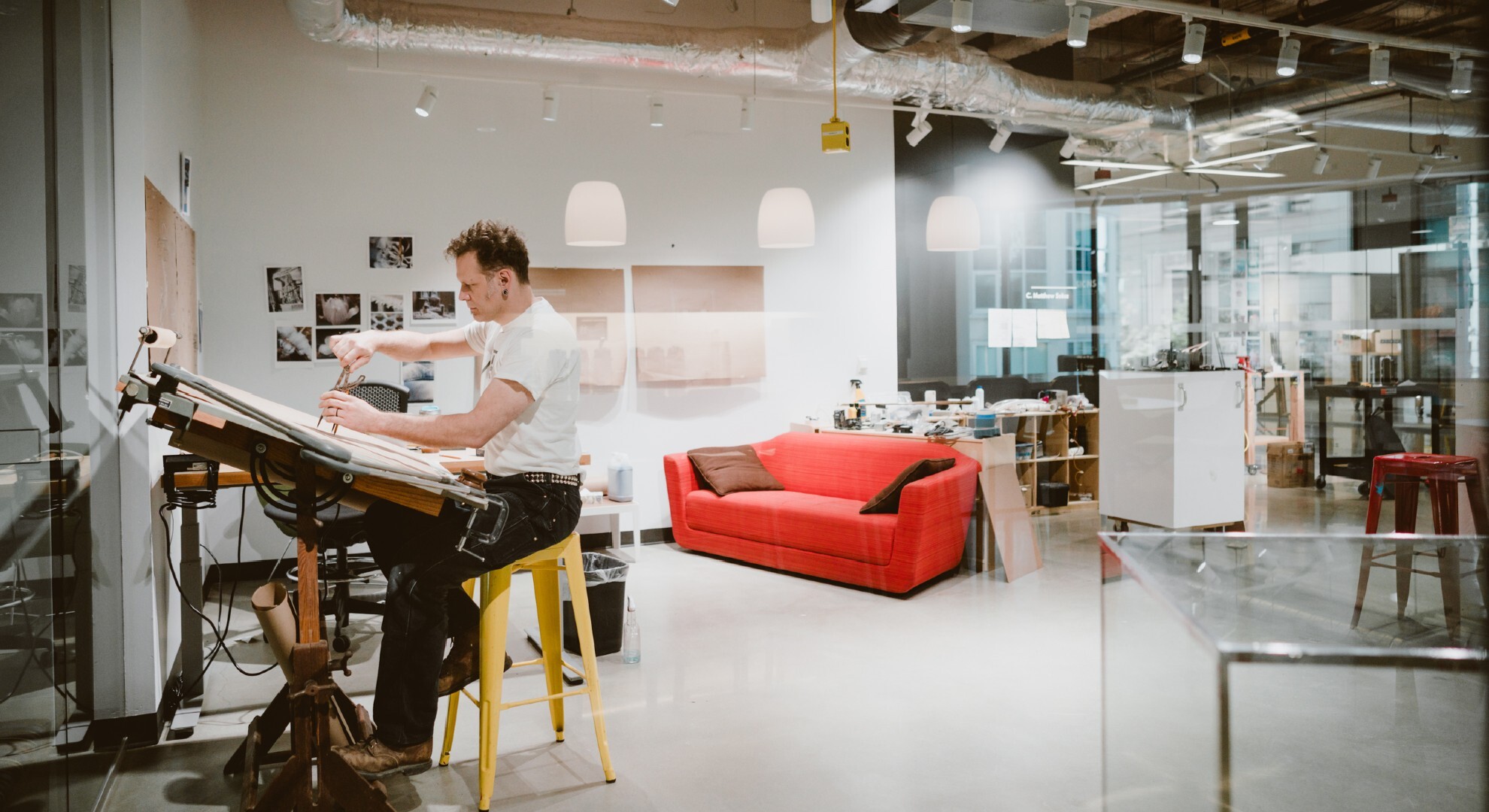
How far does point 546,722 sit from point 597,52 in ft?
12.4

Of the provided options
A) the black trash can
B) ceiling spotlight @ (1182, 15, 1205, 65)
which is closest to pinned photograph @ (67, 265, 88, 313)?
the black trash can

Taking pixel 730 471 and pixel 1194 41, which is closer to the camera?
pixel 1194 41

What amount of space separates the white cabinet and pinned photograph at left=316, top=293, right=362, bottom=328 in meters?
4.88

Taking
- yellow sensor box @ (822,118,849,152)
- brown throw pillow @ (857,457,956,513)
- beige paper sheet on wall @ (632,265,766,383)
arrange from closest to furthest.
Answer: yellow sensor box @ (822,118,849,152), brown throw pillow @ (857,457,956,513), beige paper sheet on wall @ (632,265,766,383)

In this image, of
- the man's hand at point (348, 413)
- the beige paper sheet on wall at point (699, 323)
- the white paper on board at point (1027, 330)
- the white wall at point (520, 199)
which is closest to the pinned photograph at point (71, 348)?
the man's hand at point (348, 413)

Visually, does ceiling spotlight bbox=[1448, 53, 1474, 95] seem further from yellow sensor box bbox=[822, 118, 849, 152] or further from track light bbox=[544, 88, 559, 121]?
track light bbox=[544, 88, 559, 121]

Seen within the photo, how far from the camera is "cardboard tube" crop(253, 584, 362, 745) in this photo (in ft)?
7.23

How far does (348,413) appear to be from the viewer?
2270 millimetres

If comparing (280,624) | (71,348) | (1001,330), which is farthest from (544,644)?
(1001,330)

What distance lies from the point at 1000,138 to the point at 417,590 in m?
5.82

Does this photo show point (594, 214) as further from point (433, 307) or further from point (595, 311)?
point (433, 307)

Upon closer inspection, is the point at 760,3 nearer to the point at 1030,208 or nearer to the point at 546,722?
the point at 1030,208

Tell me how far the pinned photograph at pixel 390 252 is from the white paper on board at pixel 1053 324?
15.4ft

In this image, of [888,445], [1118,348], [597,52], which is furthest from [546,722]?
[1118,348]
